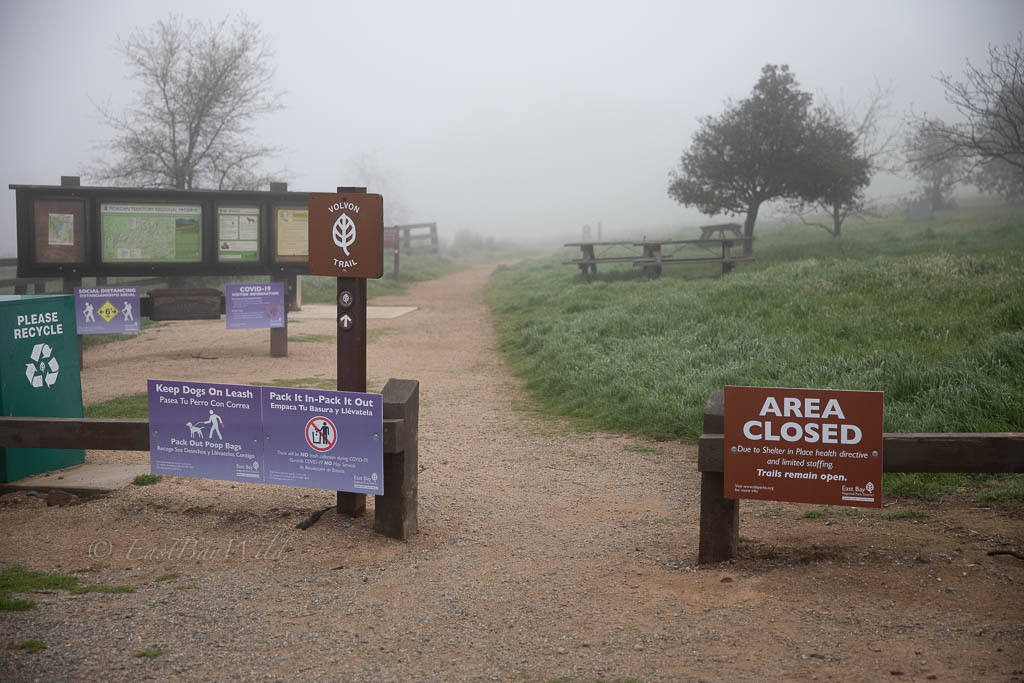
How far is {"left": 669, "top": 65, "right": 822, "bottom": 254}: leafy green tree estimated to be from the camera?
22.7 m

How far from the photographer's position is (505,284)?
2395 centimetres

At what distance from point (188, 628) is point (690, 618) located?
221 centimetres

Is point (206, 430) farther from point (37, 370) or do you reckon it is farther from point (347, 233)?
point (37, 370)

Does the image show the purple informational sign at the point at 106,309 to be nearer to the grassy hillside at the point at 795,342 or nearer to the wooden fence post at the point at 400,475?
the grassy hillside at the point at 795,342

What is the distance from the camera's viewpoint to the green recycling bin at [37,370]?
575 centimetres

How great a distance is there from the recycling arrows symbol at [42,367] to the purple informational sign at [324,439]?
2304 mm

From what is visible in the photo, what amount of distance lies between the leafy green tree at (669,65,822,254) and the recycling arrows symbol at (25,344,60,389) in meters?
18.9

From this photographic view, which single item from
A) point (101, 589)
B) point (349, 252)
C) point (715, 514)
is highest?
point (349, 252)

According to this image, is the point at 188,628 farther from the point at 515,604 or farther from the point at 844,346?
the point at 844,346

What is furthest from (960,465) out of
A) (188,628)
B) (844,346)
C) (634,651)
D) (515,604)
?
(844,346)

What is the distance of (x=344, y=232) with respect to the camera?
491cm

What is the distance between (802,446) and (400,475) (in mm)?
2177

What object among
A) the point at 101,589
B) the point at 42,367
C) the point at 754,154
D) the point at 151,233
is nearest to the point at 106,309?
the point at 151,233

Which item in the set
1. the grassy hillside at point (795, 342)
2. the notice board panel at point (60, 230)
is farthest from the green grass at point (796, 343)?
the notice board panel at point (60, 230)
